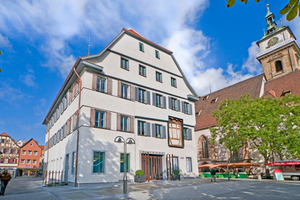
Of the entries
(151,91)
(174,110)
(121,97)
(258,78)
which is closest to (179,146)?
(174,110)

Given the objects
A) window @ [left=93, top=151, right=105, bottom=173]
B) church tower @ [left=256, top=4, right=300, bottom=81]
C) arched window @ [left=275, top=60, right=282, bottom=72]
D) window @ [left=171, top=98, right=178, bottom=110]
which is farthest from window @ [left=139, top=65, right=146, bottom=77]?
arched window @ [left=275, top=60, right=282, bottom=72]

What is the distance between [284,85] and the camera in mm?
40844

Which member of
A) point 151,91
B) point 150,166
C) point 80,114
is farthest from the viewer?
point 151,91

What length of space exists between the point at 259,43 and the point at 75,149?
57941 millimetres

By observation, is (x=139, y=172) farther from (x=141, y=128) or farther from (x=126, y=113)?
(x=126, y=113)

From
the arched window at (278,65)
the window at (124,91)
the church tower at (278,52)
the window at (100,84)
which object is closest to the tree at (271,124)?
the window at (124,91)

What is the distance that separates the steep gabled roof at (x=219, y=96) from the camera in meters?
43.8

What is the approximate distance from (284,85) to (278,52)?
17.8 meters

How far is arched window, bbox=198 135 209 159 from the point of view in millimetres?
45344

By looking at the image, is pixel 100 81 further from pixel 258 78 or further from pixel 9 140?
pixel 9 140

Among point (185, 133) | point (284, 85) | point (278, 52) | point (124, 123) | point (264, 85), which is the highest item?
point (278, 52)

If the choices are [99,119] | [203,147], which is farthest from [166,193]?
[203,147]

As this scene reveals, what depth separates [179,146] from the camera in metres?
25.0

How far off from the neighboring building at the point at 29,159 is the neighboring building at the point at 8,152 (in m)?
1.34
